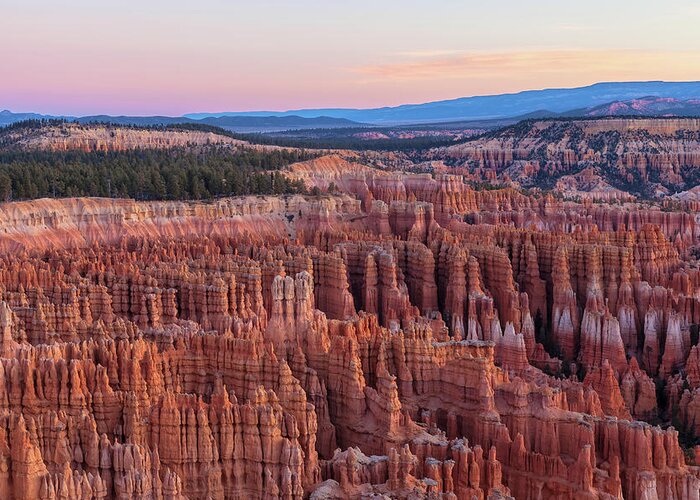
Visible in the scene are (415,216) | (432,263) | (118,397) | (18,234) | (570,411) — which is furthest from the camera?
(415,216)

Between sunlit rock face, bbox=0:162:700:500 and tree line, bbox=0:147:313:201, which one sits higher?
tree line, bbox=0:147:313:201

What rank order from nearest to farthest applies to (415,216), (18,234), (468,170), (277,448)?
(277,448), (18,234), (415,216), (468,170)

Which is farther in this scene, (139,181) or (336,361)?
(139,181)

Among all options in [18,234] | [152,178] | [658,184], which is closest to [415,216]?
[152,178]

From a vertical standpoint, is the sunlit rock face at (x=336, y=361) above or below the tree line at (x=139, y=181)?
below

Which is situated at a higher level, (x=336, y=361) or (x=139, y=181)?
(x=139, y=181)

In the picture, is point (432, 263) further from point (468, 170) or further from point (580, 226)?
point (468, 170)

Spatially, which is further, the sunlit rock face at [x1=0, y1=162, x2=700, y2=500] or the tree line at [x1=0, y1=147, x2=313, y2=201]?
the tree line at [x1=0, y1=147, x2=313, y2=201]

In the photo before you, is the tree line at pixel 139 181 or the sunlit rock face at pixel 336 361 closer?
the sunlit rock face at pixel 336 361
